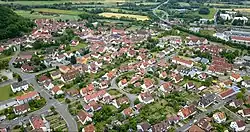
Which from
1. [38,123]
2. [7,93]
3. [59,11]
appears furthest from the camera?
[59,11]

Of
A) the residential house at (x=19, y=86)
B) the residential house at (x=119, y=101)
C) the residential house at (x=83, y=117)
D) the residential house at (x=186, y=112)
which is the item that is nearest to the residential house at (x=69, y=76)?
the residential house at (x=19, y=86)

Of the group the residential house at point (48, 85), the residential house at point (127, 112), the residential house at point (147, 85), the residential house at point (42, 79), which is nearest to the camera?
the residential house at point (127, 112)

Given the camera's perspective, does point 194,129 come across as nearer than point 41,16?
Yes

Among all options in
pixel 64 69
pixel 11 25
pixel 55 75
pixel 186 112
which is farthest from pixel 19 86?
pixel 11 25

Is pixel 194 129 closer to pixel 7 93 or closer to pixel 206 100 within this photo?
pixel 206 100

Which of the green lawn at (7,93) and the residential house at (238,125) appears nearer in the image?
the residential house at (238,125)

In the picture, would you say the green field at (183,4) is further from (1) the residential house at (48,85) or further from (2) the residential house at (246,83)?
(1) the residential house at (48,85)

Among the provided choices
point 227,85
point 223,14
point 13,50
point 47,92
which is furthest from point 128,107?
point 223,14

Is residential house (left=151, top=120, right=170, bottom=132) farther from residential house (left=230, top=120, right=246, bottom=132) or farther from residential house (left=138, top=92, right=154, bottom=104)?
residential house (left=230, top=120, right=246, bottom=132)

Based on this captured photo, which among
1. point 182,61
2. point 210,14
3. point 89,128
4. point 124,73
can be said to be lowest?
point 89,128
